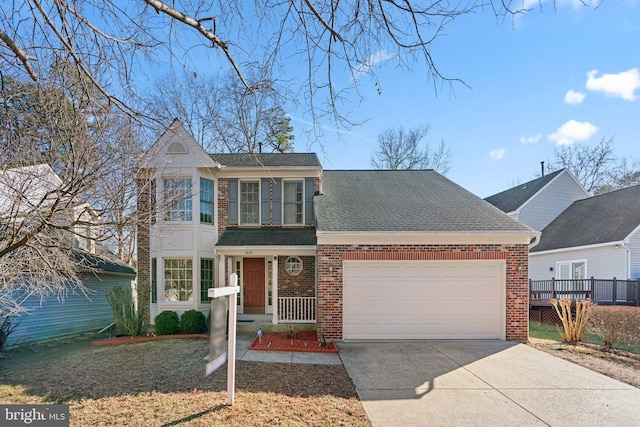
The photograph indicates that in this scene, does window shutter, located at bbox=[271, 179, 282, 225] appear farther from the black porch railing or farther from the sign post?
the black porch railing

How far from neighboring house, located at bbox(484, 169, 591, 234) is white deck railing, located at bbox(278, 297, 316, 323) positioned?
14.3 metres

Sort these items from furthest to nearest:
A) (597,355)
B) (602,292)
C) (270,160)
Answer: (602,292) → (270,160) → (597,355)

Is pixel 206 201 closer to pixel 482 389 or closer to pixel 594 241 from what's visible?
pixel 482 389

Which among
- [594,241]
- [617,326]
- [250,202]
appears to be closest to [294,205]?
[250,202]

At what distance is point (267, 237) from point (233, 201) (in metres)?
1.92

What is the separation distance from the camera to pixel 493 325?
9.45 m

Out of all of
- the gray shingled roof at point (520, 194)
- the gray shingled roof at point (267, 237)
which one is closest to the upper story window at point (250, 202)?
the gray shingled roof at point (267, 237)

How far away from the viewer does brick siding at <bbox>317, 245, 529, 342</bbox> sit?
364 inches

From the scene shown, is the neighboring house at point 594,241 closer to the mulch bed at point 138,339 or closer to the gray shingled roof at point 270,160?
the gray shingled roof at point 270,160

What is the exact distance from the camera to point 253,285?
12086mm

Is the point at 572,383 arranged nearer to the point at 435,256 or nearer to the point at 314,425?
the point at 435,256

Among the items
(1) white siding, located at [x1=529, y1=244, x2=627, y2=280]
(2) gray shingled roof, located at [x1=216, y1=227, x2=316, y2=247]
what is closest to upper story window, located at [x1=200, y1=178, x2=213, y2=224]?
(2) gray shingled roof, located at [x1=216, y1=227, x2=316, y2=247]

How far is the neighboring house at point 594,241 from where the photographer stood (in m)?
14.1

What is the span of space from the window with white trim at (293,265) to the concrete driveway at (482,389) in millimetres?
3729
